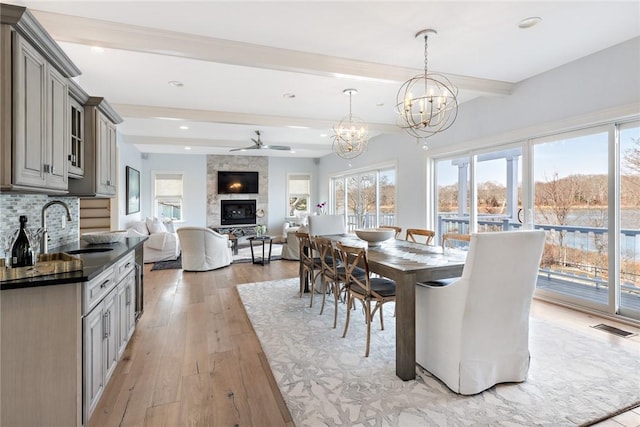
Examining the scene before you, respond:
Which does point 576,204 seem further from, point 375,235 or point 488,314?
point 488,314

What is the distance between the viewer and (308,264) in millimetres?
3959

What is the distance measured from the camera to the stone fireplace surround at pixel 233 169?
9773mm

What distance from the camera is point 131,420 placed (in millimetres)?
1840

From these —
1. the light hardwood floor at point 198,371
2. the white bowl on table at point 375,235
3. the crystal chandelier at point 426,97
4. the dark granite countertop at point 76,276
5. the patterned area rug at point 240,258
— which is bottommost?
the light hardwood floor at point 198,371

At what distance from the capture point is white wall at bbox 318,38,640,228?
312cm

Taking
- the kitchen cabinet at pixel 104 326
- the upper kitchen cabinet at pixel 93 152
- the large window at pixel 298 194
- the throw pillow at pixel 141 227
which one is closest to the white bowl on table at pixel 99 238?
the upper kitchen cabinet at pixel 93 152

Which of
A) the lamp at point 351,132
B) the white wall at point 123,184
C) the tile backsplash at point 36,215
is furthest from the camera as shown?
the white wall at point 123,184

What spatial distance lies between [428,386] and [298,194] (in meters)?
8.98

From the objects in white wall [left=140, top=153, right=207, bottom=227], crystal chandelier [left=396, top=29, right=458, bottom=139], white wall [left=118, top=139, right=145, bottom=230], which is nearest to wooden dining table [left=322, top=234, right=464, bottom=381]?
crystal chandelier [left=396, top=29, right=458, bottom=139]

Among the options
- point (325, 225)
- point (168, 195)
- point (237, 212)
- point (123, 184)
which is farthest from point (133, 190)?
point (325, 225)

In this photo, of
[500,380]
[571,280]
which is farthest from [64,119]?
[571,280]

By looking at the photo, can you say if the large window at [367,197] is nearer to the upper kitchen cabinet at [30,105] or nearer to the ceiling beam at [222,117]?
the ceiling beam at [222,117]

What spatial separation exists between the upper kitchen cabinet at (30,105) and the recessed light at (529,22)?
136 inches

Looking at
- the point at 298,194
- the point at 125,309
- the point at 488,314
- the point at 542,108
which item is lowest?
the point at 125,309
